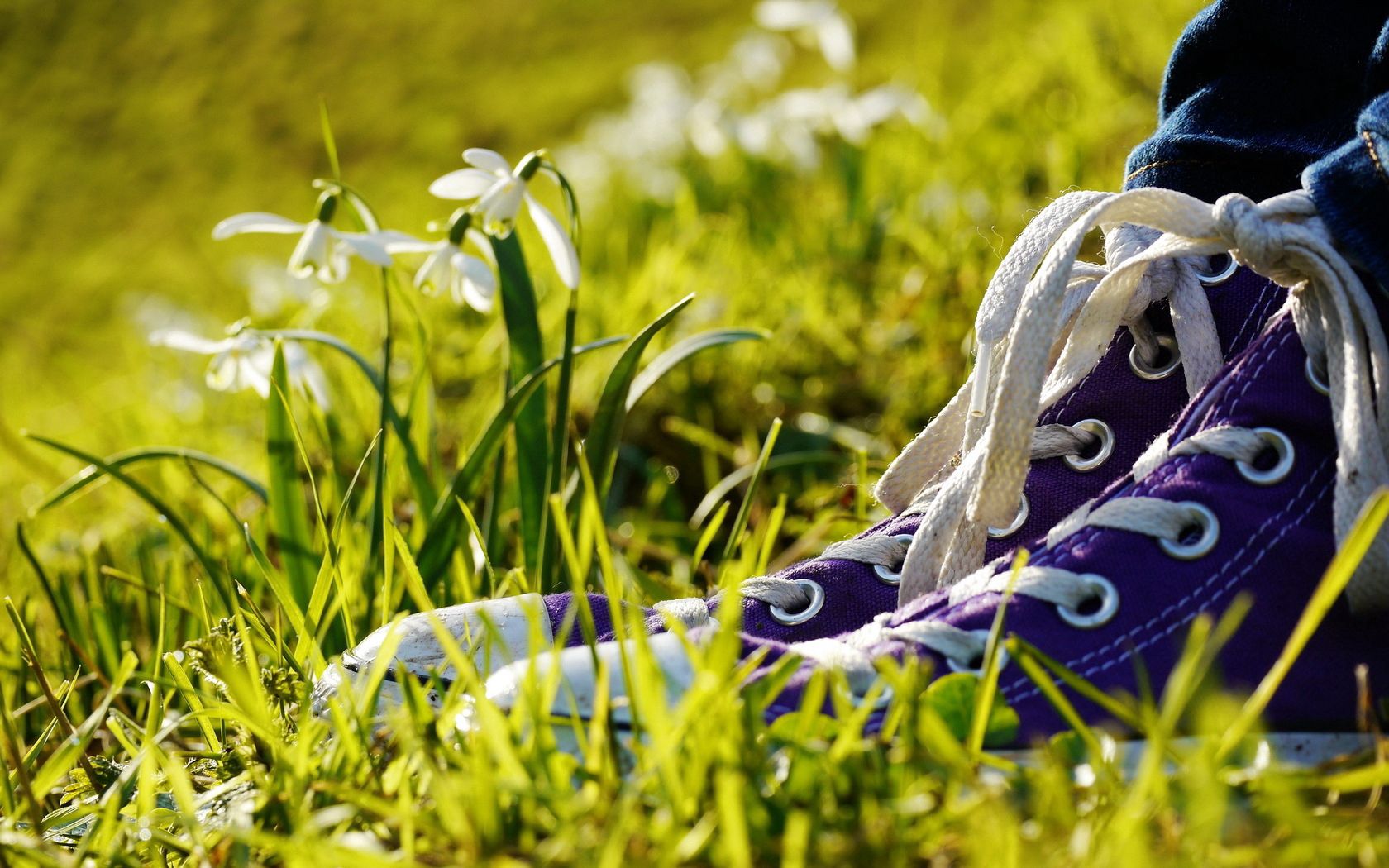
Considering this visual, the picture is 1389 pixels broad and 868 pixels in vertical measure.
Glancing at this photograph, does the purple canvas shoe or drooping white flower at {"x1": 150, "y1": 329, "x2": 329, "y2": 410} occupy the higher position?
drooping white flower at {"x1": 150, "y1": 329, "x2": 329, "y2": 410}

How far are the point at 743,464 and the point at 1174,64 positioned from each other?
0.96m

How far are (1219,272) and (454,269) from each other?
0.86 m

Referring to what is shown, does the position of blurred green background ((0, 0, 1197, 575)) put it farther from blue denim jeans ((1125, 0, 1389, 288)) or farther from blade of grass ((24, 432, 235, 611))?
blade of grass ((24, 432, 235, 611))

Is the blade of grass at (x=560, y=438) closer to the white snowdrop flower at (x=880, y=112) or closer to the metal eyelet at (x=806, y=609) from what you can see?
the metal eyelet at (x=806, y=609)

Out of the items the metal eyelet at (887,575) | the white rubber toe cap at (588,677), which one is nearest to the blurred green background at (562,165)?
the metal eyelet at (887,575)

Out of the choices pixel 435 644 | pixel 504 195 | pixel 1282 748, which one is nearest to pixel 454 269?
pixel 504 195

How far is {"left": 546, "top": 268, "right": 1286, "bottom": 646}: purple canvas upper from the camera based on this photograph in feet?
3.56

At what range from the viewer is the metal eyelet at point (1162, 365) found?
1127 mm

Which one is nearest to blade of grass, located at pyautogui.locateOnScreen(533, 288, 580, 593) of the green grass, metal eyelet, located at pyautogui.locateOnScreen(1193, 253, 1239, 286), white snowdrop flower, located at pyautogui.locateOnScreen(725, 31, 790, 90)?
the green grass

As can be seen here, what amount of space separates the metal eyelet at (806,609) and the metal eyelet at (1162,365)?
1.25 ft

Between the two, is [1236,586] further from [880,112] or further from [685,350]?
[880,112]

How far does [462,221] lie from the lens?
4.46 feet

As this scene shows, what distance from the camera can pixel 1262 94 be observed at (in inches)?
46.4

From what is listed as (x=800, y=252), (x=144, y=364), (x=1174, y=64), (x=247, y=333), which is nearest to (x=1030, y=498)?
(x=1174, y=64)
